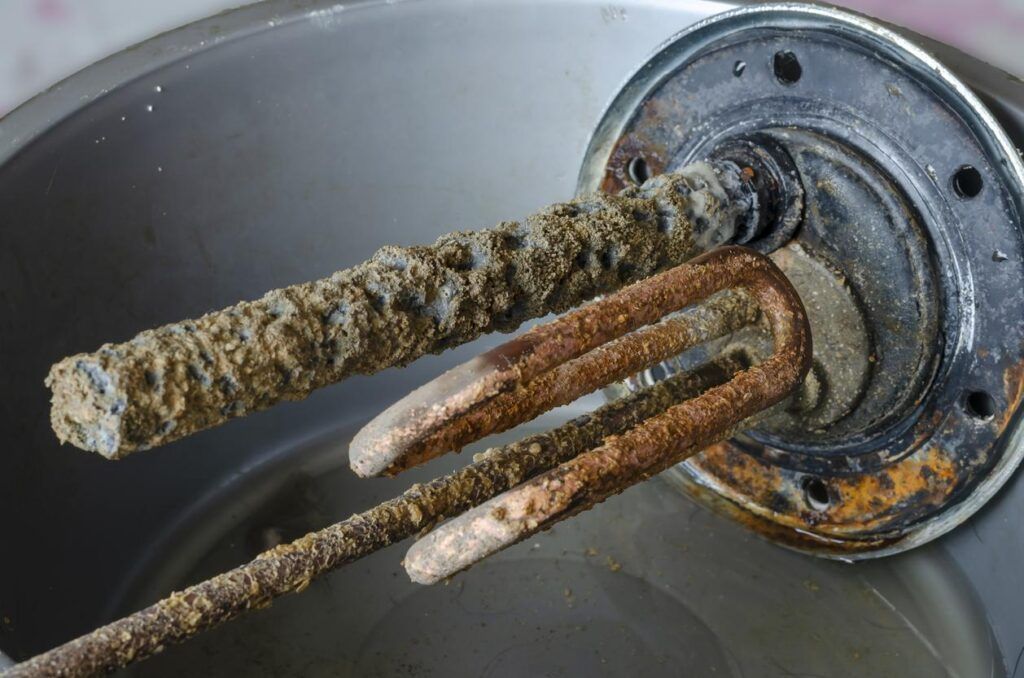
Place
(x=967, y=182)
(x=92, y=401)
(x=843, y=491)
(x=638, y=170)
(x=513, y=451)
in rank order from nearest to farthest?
(x=92, y=401) → (x=513, y=451) → (x=967, y=182) → (x=843, y=491) → (x=638, y=170)

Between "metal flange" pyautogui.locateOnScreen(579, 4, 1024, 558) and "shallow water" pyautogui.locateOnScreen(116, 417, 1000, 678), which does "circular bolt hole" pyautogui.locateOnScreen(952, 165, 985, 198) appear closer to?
"metal flange" pyautogui.locateOnScreen(579, 4, 1024, 558)

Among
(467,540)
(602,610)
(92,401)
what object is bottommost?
(602,610)

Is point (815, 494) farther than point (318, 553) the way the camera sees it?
Yes

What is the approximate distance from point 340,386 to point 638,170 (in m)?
0.40

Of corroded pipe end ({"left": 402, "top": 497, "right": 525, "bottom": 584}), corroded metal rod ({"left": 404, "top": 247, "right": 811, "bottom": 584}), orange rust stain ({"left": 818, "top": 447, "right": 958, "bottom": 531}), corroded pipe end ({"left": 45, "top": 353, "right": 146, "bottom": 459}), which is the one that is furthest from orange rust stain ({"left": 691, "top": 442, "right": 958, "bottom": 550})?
corroded pipe end ({"left": 45, "top": 353, "right": 146, "bottom": 459})

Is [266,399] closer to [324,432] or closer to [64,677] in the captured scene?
[64,677]

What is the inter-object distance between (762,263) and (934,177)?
0.14 m

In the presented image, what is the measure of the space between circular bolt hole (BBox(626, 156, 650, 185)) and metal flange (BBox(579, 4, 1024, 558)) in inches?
2.5

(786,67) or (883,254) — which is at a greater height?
(786,67)

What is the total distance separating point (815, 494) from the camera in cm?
88

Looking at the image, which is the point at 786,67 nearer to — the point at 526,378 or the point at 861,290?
the point at 861,290

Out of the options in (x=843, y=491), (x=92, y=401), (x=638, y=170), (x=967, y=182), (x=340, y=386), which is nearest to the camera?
(x=92, y=401)

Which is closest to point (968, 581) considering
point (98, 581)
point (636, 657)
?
point (636, 657)

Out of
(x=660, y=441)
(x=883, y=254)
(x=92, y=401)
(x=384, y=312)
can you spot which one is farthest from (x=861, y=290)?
(x=92, y=401)
